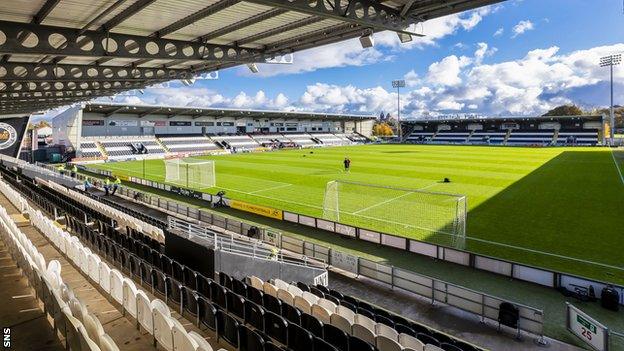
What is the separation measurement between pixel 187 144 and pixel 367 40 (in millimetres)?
63244

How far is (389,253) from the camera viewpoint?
15086 millimetres

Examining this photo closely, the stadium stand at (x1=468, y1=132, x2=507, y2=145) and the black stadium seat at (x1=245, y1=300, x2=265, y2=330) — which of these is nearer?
the black stadium seat at (x1=245, y1=300, x2=265, y2=330)

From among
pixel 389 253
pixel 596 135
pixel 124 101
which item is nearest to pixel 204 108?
pixel 124 101

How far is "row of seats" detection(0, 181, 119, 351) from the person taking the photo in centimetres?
420

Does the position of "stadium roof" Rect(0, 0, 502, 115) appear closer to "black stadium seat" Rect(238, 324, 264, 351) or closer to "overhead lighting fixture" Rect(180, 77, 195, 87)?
"overhead lighting fixture" Rect(180, 77, 195, 87)

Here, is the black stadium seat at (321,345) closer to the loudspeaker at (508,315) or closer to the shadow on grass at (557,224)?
the loudspeaker at (508,315)

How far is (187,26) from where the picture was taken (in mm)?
9680

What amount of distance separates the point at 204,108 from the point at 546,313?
212 ft

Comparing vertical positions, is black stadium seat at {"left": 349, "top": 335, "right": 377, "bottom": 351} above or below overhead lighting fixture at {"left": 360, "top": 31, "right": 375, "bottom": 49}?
below

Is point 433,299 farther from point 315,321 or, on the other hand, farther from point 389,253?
point 315,321

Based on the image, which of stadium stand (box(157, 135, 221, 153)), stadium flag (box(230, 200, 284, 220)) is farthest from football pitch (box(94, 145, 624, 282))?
stadium stand (box(157, 135, 221, 153))

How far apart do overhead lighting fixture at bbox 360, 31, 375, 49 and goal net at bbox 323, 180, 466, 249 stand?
29.6 feet

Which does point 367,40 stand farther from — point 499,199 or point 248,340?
point 499,199

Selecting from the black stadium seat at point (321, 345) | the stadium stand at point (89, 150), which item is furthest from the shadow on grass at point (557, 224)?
the stadium stand at point (89, 150)
